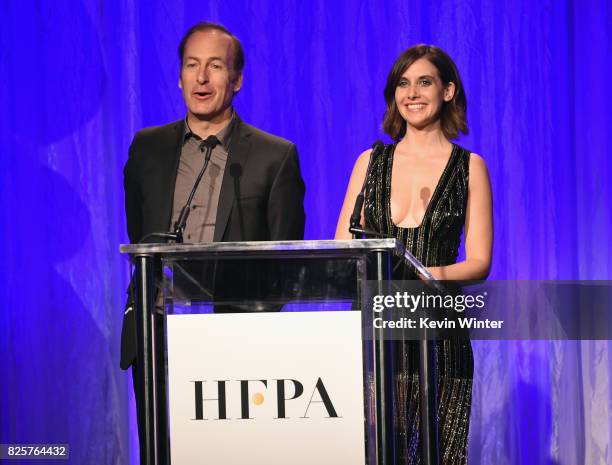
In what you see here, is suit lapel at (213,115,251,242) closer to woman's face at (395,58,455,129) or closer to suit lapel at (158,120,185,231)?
suit lapel at (158,120,185,231)

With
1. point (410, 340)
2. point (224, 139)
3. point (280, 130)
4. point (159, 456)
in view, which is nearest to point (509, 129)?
point (280, 130)

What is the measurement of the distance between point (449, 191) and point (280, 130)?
3.11 ft

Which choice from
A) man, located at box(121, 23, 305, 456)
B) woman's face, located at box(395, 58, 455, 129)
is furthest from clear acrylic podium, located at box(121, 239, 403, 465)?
woman's face, located at box(395, 58, 455, 129)

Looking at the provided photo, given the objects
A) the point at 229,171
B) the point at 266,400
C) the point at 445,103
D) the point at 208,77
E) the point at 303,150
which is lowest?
the point at 266,400

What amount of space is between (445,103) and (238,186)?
832mm

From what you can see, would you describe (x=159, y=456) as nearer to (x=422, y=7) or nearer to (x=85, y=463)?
(x=85, y=463)

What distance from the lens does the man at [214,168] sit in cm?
317

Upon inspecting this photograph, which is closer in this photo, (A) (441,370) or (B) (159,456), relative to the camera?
(B) (159,456)

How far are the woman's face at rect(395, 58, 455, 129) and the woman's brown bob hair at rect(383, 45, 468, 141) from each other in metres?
0.02

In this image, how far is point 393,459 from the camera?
1.90 m

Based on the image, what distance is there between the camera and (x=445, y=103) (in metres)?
3.36

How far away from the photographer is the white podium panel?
1.88m

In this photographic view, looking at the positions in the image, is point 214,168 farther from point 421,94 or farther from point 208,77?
point 421,94

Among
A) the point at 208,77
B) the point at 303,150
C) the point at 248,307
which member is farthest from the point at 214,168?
the point at 248,307
